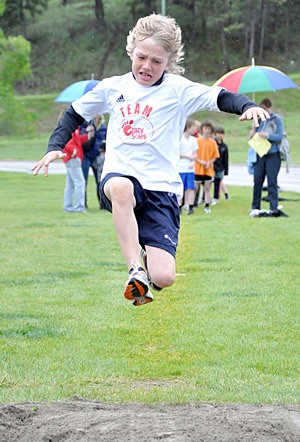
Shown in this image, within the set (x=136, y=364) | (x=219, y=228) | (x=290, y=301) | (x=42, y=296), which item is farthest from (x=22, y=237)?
(x=136, y=364)

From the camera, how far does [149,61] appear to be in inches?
245

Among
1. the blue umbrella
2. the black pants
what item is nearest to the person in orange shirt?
the black pants

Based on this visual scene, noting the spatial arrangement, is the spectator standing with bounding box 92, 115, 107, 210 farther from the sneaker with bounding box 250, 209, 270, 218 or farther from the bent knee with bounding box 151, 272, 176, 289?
the bent knee with bounding box 151, 272, 176, 289

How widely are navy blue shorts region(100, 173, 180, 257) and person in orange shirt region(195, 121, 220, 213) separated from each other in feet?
39.1

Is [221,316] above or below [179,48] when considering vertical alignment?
below

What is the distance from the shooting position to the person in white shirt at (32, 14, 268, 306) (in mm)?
6086

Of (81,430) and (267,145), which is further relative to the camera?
(267,145)

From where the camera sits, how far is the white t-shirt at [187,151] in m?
17.3

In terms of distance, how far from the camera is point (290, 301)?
8.70 metres

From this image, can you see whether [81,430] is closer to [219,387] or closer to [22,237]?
[219,387]

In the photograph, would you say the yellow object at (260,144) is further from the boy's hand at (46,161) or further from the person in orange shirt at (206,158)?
the boy's hand at (46,161)

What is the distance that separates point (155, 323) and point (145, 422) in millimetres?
3115

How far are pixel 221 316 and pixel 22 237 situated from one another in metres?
7.12

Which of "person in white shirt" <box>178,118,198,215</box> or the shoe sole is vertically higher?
the shoe sole
